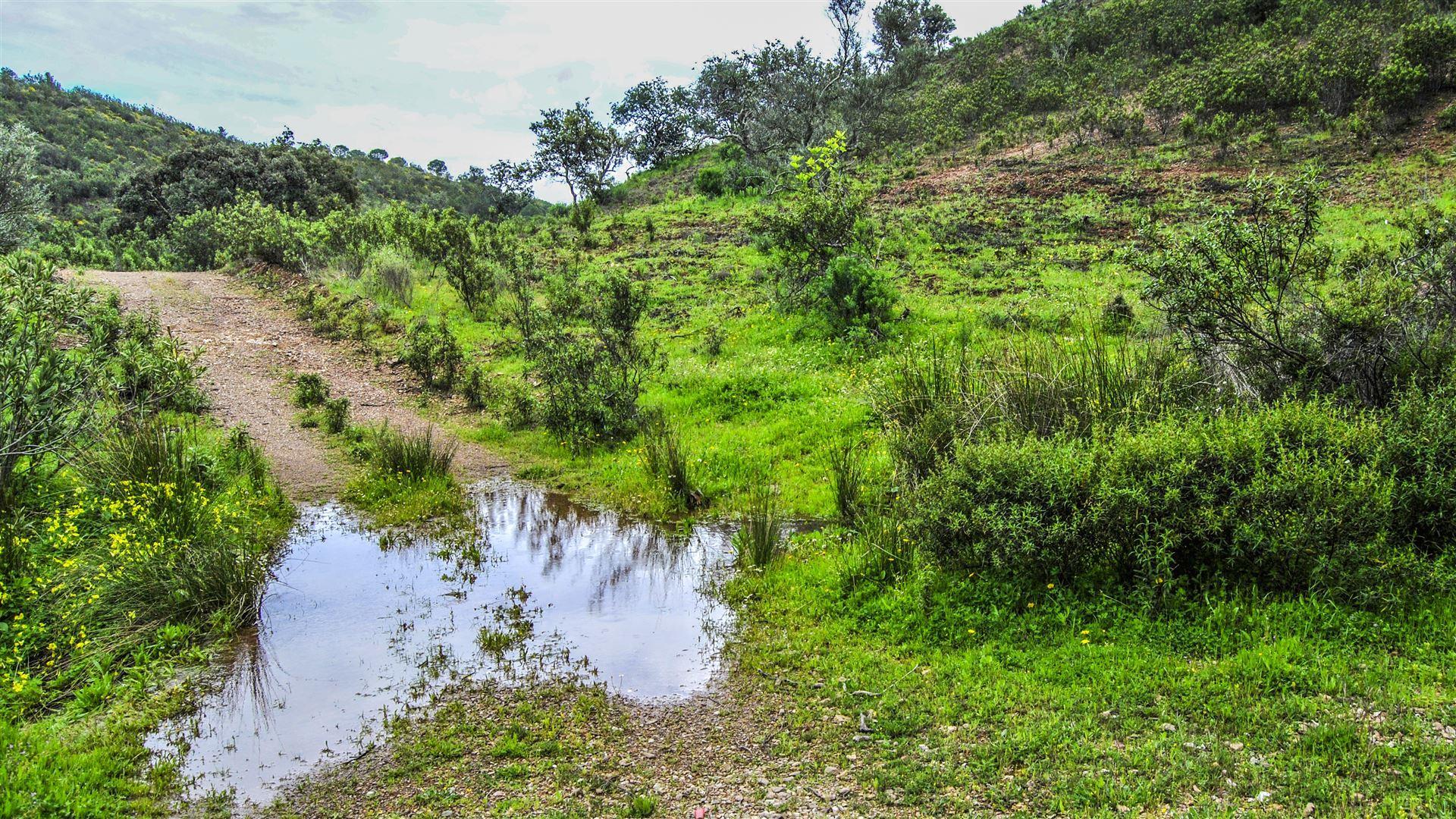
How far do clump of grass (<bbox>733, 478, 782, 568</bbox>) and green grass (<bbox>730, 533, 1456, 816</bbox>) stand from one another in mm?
1139

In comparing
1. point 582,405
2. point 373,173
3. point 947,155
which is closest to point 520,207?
point 947,155

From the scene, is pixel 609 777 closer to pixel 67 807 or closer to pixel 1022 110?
pixel 67 807

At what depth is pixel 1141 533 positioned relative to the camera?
5438 mm

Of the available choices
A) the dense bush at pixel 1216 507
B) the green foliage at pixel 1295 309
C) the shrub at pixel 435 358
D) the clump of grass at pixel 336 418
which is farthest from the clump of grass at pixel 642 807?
the shrub at pixel 435 358

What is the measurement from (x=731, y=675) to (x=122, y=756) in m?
3.70

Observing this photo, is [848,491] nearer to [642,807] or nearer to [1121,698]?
[1121,698]

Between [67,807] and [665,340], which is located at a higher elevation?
[665,340]

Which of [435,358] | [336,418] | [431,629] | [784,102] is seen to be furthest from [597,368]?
[784,102]

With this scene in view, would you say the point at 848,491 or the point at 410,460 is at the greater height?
the point at 410,460

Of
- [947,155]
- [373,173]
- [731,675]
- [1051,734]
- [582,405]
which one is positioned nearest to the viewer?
[1051,734]

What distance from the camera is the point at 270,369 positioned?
1405 cm

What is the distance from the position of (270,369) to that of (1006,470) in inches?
534

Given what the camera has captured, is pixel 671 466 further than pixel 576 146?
No

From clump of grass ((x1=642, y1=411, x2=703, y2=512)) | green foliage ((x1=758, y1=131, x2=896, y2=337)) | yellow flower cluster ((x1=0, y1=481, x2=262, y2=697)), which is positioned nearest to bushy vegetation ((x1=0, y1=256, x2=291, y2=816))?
yellow flower cluster ((x1=0, y1=481, x2=262, y2=697))
